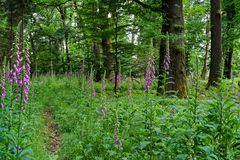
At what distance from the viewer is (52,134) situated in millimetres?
6754

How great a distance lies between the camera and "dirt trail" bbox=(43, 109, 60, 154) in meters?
5.69

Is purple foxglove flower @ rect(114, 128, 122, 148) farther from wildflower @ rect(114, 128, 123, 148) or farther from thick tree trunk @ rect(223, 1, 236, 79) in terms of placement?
thick tree trunk @ rect(223, 1, 236, 79)

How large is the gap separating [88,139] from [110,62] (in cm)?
1037

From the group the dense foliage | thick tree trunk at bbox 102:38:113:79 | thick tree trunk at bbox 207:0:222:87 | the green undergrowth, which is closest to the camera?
the green undergrowth

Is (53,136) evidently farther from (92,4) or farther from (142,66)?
(142,66)

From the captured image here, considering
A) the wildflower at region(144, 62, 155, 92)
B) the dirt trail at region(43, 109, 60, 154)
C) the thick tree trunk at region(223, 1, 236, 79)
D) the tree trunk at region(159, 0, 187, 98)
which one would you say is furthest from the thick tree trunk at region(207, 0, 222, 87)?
the wildflower at region(144, 62, 155, 92)

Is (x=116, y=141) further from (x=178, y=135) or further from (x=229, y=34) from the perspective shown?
(x=229, y=34)

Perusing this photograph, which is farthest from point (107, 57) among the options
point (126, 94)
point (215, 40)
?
point (215, 40)

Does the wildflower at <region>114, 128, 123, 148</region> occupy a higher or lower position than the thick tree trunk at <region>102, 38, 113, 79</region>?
lower

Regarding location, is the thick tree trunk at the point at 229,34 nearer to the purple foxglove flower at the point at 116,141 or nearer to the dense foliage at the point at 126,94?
the dense foliage at the point at 126,94

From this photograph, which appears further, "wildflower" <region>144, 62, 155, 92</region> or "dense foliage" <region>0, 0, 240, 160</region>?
"wildflower" <region>144, 62, 155, 92</region>

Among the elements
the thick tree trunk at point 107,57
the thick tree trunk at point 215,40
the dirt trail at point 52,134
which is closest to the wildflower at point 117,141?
the dirt trail at point 52,134

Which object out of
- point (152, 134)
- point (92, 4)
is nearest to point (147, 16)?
point (92, 4)

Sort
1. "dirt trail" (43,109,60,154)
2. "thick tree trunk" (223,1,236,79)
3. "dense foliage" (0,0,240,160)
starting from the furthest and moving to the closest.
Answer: "thick tree trunk" (223,1,236,79), "dirt trail" (43,109,60,154), "dense foliage" (0,0,240,160)
